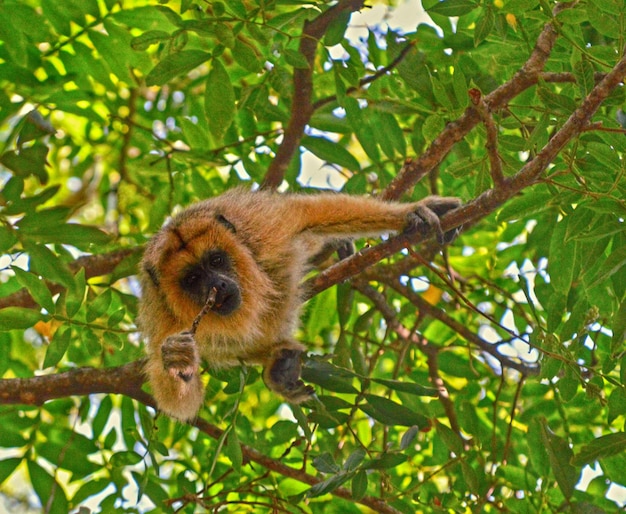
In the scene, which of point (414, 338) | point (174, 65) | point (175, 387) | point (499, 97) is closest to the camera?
point (499, 97)

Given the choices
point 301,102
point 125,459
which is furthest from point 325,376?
point 301,102

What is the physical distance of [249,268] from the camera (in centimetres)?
459

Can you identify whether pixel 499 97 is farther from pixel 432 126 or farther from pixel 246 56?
pixel 246 56

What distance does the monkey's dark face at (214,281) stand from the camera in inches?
168

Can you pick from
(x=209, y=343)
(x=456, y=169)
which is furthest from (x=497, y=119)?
(x=209, y=343)

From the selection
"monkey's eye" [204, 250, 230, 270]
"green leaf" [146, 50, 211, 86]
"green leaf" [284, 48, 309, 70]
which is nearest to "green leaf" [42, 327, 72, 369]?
"monkey's eye" [204, 250, 230, 270]

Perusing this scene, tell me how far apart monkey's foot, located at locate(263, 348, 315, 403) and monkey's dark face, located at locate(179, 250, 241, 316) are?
0.37 meters

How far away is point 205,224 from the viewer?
4.51 metres

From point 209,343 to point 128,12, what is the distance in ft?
5.72

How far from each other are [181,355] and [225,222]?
3.57ft

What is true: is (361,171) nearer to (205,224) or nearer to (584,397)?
(205,224)

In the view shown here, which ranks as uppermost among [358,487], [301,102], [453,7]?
[301,102]

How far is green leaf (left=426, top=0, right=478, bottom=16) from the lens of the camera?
353 cm

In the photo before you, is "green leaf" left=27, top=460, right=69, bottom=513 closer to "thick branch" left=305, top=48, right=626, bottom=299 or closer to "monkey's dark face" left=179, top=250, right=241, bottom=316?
"monkey's dark face" left=179, top=250, right=241, bottom=316
